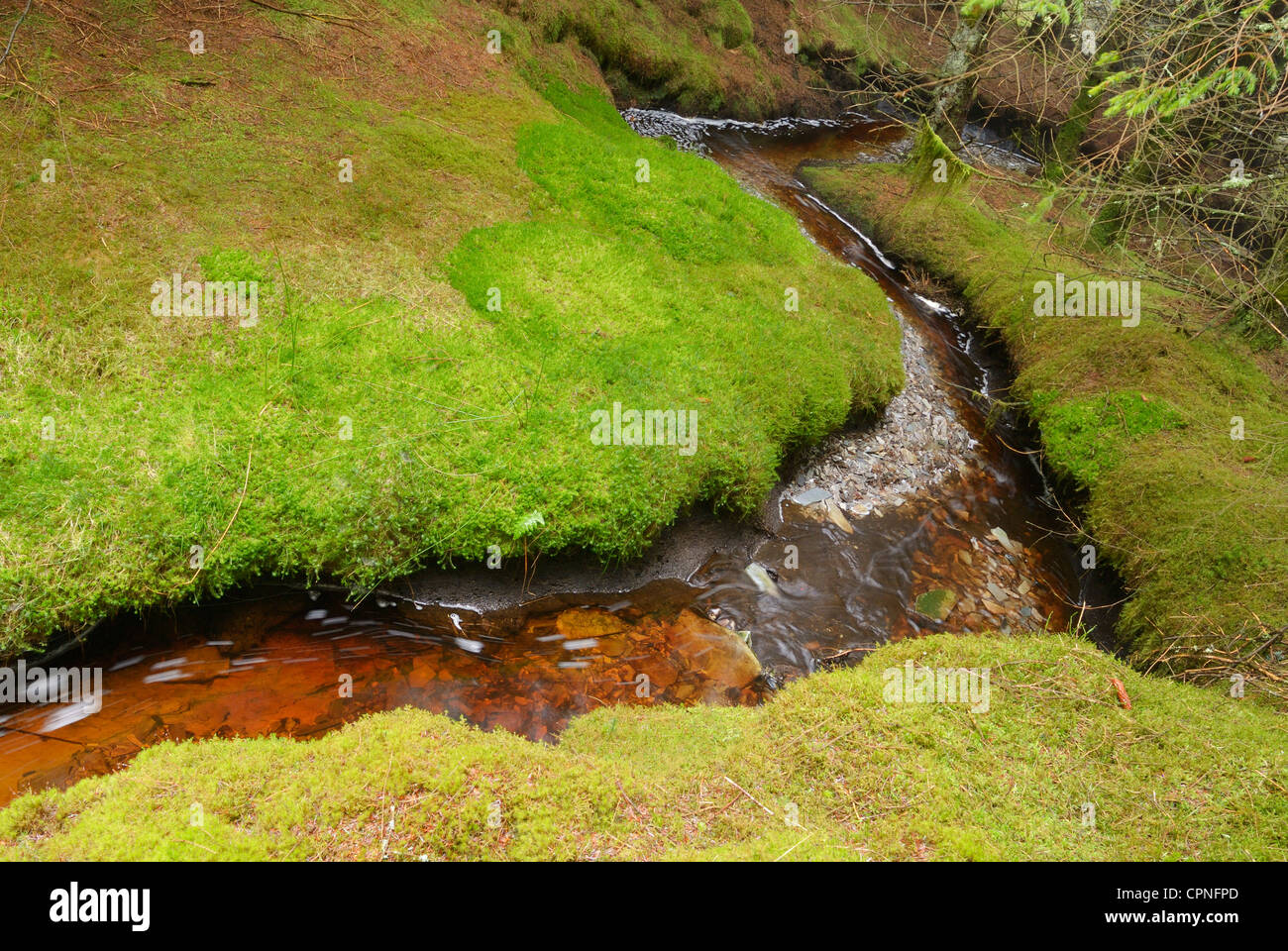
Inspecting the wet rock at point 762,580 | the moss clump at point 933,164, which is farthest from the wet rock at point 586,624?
the moss clump at point 933,164

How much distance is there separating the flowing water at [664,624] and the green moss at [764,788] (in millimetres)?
643

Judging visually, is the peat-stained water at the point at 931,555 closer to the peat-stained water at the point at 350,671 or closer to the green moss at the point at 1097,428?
the green moss at the point at 1097,428

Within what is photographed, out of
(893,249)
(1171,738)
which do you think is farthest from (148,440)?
(893,249)

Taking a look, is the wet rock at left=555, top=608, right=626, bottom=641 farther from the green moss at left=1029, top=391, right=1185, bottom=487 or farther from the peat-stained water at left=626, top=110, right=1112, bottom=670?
the green moss at left=1029, top=391, right=1185, bottom=487

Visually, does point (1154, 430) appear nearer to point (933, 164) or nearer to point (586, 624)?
point (933, 164)

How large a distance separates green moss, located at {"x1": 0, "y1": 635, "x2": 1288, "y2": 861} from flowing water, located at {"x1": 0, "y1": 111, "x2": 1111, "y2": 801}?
64 centimetres

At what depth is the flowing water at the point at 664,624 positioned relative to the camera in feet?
16.2

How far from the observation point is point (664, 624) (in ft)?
21.2

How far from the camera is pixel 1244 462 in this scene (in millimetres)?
8422

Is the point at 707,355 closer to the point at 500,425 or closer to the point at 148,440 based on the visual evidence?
the point at 500,425

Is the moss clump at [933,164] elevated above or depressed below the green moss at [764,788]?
above
